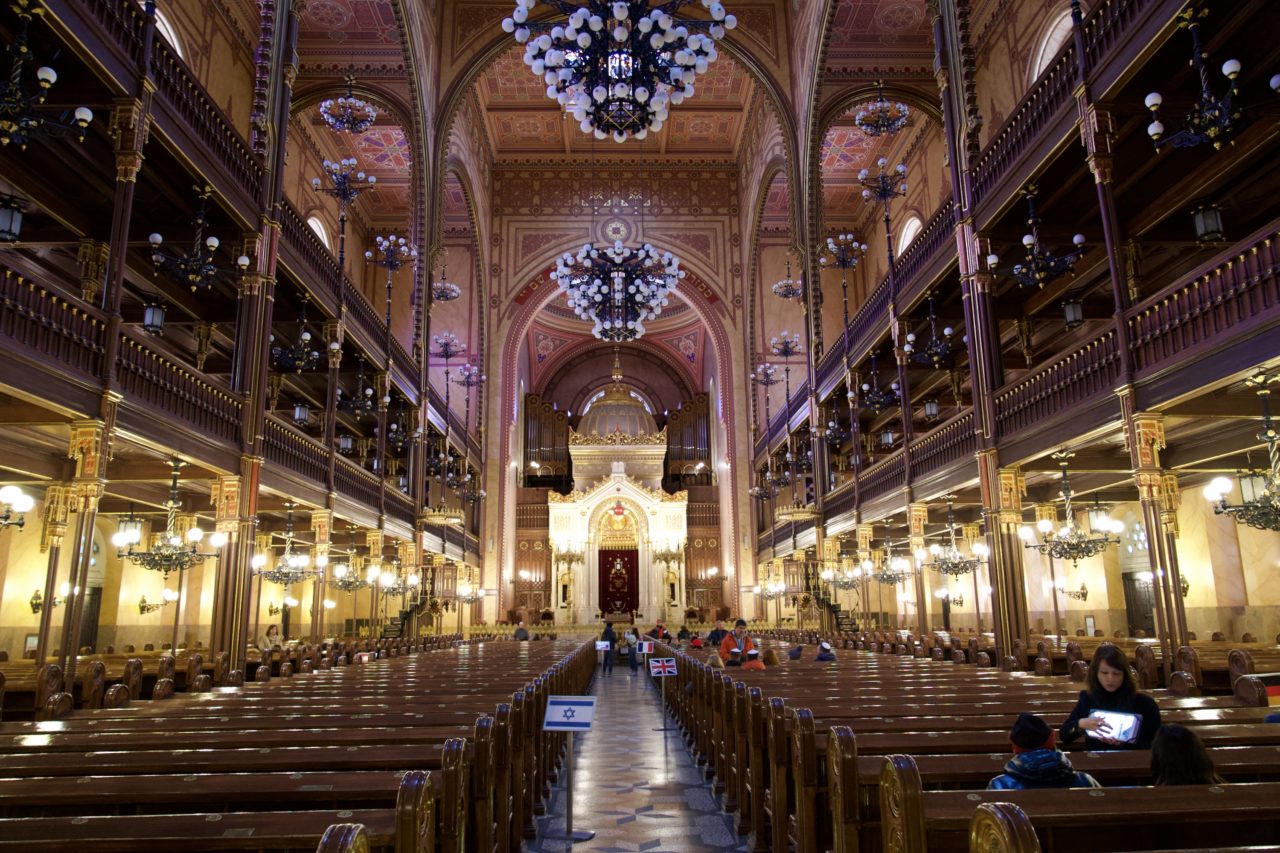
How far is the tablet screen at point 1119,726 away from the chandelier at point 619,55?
11.3 meters

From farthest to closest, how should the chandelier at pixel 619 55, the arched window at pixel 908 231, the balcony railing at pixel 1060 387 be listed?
the arched window at pixel 908 231
the chandelier at pixel 619 55
the balcony railing at pixel 1060 387

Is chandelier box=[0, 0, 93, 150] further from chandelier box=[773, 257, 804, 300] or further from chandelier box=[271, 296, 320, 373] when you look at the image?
chandelier box=[773, 257, 804, 300]

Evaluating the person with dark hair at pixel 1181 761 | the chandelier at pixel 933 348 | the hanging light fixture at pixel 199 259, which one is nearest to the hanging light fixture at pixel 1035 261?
the chandelier at pixel 933 348

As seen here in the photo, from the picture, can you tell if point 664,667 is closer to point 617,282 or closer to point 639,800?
point 639,800

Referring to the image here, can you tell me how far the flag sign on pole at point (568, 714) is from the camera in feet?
19.6

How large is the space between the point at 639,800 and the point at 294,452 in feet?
33.0

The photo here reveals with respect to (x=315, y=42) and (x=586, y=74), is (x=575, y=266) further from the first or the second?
(x=315, y=42)

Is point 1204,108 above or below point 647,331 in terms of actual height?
below

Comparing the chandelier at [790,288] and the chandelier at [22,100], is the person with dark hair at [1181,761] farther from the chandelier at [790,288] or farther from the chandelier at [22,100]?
the chandelier at [790,288]

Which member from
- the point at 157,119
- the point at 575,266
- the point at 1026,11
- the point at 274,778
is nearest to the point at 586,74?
the point at 157,119

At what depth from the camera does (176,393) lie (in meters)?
10.8

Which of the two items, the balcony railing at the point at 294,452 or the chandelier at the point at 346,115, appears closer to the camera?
the balcony railing at the point at 294,452

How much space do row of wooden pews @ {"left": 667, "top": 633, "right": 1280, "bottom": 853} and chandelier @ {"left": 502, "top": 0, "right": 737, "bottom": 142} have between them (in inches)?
381

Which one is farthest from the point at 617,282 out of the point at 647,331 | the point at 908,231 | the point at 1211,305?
the point at 647,331
